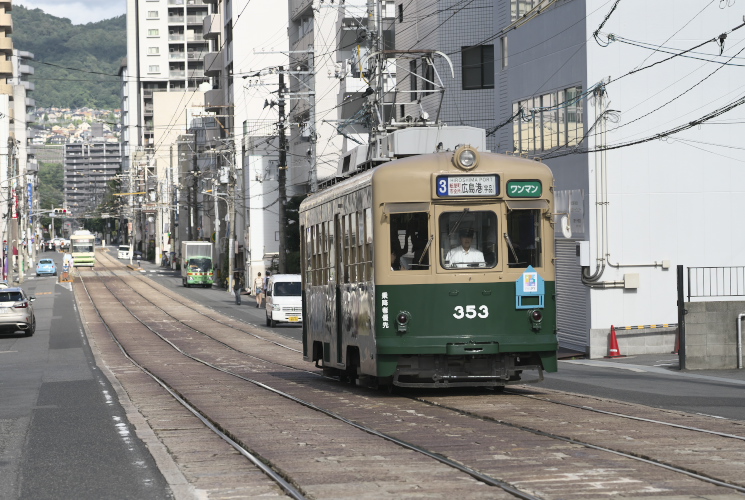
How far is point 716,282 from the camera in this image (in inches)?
1185

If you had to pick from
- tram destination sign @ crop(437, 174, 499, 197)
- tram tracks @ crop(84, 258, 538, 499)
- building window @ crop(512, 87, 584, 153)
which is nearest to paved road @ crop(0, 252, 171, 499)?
tram tracks @ crop(84, 258, 538, 499)

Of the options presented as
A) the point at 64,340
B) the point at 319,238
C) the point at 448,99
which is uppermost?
the point at 448,99

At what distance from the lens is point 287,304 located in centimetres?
4759

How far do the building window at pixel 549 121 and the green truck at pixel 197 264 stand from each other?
Result: 1978 inches

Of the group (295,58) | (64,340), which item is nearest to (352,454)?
(64,340)

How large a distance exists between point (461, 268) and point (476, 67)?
3199cm

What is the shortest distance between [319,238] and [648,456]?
10.4 metres

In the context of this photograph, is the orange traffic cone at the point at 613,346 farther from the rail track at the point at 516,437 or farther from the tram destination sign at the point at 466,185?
the tram destination sign at the point at 466,185

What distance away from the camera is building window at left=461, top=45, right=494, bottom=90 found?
46719 millimetres

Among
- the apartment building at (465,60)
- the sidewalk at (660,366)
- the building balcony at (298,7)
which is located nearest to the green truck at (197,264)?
the building balcony at (298,7)

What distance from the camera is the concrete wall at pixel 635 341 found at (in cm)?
3022

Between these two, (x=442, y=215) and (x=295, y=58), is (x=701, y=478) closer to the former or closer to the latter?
(x=442, y=215)

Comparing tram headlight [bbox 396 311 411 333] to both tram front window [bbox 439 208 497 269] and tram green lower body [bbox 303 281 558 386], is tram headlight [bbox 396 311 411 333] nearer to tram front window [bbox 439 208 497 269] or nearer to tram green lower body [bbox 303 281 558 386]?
tram green lower body [bbox 303 281 558 386]

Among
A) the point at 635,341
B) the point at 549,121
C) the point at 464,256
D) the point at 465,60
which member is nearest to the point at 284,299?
Answer: the point at 465,60
